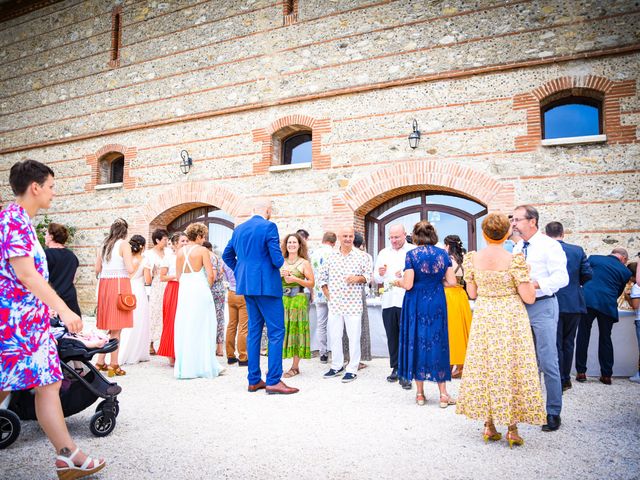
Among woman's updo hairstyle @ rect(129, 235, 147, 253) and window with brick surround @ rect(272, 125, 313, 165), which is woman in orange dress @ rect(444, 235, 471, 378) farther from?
window with brick surround @ rect(272, 125, 313, 165)

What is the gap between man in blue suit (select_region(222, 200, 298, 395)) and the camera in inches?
201

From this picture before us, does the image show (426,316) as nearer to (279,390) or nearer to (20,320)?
(279,390)

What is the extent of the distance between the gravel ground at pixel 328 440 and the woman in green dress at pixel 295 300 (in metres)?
1.05

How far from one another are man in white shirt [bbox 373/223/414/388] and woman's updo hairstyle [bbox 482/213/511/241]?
2386mm

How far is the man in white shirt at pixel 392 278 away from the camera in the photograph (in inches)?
236

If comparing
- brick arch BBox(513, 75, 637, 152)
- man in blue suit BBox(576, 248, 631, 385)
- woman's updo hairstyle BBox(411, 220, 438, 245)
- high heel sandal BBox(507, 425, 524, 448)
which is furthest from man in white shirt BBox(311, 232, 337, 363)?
brick arch BBox(513, 75, 637, 152)

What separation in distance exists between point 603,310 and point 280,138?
7643 millimetres

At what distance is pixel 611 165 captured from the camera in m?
8.00

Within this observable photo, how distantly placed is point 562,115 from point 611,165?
160 cm

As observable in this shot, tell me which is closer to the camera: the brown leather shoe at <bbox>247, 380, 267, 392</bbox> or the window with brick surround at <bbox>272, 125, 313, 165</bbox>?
the brown leather shoe at <bbox>247, 380, 267, 392</bbox>

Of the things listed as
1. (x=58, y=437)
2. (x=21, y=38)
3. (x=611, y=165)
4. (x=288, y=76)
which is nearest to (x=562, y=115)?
(x=611, y=165)

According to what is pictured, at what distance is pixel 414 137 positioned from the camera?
9.18 meters

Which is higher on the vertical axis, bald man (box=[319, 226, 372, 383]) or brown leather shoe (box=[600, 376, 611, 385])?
bald man (box=[319, 226, 372, 383])

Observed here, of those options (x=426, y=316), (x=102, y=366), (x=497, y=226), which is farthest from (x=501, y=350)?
(x=102, y=366)
